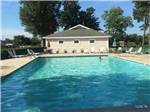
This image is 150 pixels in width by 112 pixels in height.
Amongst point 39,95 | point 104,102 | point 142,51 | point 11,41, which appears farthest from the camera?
point 11,41

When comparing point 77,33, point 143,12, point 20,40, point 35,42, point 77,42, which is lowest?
point 35,42

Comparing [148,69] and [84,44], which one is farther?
[84,44]

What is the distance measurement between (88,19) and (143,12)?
15.7 metres

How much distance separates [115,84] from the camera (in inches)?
518

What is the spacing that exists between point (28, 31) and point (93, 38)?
Result: 753 inches

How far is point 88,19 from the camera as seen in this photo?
202 ft

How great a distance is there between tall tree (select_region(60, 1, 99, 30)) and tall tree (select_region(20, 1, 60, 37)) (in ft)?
11.4

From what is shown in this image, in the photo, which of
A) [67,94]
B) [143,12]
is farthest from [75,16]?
[67,94]

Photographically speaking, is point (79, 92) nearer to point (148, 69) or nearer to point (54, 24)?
point (148, 69)

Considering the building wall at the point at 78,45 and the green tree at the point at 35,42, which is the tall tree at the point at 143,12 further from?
the green tree at the point at 35,42

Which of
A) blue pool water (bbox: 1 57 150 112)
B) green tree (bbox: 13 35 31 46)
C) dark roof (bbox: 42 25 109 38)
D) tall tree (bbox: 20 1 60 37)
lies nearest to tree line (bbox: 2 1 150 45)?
tall tree (bbox: 20 1 60 37)

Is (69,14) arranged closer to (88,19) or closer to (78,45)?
(88,19)

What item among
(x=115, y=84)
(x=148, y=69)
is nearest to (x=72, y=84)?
(x=115, y=84)

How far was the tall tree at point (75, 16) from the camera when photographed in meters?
59.1
